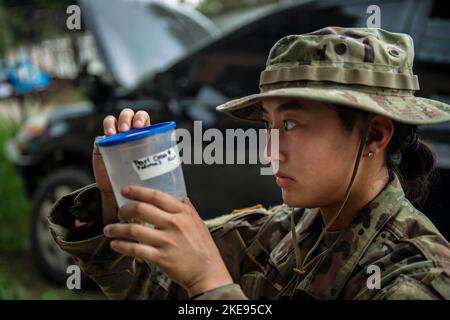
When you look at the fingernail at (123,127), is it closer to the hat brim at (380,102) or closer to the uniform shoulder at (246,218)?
the hat brim at (380,102)

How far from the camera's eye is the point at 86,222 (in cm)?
138

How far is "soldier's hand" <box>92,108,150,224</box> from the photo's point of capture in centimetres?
120

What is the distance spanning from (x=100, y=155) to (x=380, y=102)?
2.02ft

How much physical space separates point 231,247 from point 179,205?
1.89ft

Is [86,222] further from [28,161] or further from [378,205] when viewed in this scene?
[28,161]

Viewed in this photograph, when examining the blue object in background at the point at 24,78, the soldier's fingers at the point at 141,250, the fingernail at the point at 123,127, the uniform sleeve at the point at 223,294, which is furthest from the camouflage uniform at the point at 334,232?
the blue object in background at the point at 24,78

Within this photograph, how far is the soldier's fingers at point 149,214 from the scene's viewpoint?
0.95 m

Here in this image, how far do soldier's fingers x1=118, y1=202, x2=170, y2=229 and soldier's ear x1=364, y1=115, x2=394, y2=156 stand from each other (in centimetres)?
53

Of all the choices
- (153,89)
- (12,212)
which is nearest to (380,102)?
Answer: (153,89)

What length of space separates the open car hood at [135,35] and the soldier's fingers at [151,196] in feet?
8.22

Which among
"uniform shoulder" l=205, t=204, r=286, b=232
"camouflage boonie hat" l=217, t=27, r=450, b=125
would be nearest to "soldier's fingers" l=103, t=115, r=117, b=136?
"camouflage boonie hat" l=217, t=27, r=450, b=125

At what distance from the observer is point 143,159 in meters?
0.98

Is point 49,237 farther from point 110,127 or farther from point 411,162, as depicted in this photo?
point 411,162
